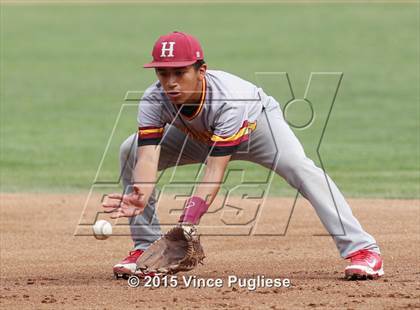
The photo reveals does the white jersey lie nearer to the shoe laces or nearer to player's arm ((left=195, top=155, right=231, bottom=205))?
player's arm ((left=195, top=155, right=231, bottom=205))

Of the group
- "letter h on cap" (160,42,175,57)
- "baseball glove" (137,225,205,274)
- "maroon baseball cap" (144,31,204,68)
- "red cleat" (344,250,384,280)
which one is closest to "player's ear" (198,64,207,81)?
"maroon baseball cap" (144,31,204,68)

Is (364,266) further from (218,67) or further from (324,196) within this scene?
(218,67)

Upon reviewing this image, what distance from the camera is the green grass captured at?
14031 mm

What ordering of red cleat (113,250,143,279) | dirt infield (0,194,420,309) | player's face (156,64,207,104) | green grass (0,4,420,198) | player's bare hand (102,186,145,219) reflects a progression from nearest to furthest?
dirt infield (0,194,420,309)
player's bare hand (102,186,145,219)
player's face (156,64,207,104)
red cleat (113,250,143,279)
green grass (0,4,420,198)

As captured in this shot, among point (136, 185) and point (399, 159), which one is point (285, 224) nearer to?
point (136, 185)

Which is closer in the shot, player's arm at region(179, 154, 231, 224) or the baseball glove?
player's arm at region(179, 154, 231, 224)

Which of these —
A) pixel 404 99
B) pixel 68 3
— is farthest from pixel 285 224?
pixel 68 3

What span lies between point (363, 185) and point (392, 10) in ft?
85.0

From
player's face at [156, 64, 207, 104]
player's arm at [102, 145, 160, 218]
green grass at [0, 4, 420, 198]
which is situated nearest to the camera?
player's arm at [102, 145, 160, 218]

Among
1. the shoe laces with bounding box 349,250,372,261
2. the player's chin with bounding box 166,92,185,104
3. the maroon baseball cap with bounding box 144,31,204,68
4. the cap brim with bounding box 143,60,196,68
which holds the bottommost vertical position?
the shoe laces with bounding box 349,250,372,261

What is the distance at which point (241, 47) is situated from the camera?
3055cm

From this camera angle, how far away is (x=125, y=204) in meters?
6.43

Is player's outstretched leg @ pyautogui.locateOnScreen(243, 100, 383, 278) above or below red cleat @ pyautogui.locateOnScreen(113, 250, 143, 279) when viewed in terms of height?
above

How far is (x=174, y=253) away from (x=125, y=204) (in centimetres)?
57
